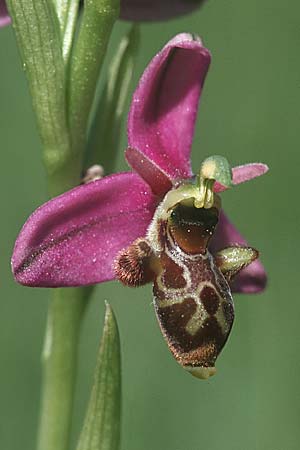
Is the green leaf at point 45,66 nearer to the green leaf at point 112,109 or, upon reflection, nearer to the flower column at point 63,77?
the flower column at point 63,77

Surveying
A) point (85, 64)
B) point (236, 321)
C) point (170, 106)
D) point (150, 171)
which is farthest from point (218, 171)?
point (236, 321)

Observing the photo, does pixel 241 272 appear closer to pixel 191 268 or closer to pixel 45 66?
pixel 191 268

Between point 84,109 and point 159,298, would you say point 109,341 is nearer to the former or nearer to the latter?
point 159,298

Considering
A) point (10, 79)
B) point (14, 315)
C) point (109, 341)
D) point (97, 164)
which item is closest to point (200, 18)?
point (10, 79)

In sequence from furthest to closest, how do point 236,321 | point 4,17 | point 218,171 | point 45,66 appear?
point 236,321
point 4,17
point 45,66
point 218,171

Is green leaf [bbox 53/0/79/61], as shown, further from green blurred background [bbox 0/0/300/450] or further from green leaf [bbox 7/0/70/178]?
green blurred background [bbox 0/0/300/450]

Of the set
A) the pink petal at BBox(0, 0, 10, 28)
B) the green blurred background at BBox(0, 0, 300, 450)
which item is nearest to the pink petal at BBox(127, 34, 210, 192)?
the pink petal at BBox(0, 0, 10, 28)

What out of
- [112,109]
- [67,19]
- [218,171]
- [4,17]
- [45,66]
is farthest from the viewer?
[4,17]

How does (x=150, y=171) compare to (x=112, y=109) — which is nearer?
(x=150, y=171)
